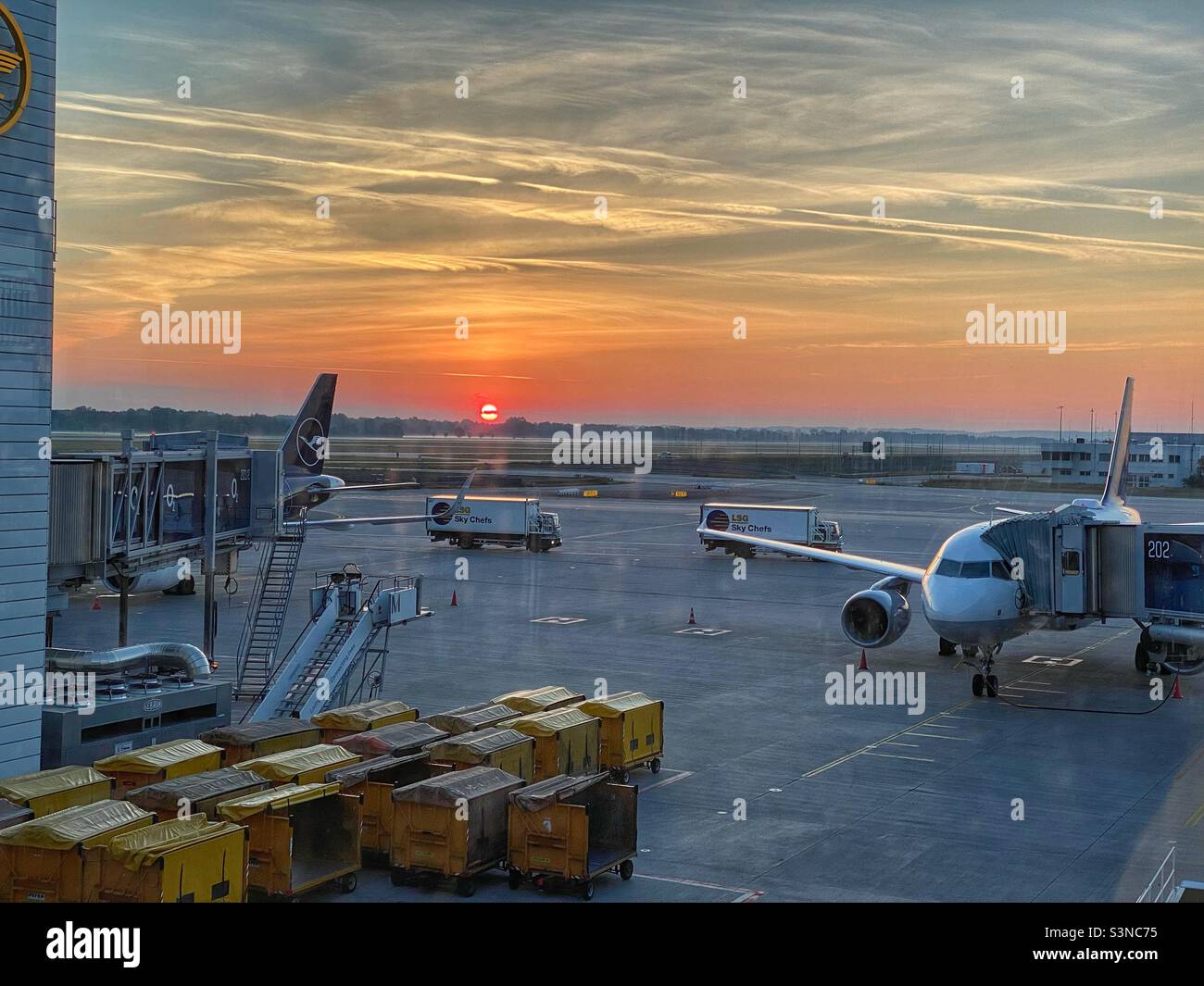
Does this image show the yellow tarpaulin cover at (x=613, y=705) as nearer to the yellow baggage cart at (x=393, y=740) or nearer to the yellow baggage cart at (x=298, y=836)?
the yellow baggage cart at (x=393, y=740)

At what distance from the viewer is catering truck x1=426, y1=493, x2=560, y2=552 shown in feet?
259

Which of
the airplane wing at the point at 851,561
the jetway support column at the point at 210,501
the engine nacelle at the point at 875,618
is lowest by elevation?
the engine nacelle at the point at 875,618

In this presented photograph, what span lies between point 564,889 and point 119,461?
16.1 meters

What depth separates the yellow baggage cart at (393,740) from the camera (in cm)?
2447

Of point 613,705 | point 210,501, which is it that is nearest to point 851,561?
point 613,705

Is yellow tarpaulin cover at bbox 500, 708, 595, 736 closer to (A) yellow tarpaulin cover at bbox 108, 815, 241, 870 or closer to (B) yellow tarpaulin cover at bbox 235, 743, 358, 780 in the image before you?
(B) yellow tarpaulin cover at bbox 235, 743, 358, 780

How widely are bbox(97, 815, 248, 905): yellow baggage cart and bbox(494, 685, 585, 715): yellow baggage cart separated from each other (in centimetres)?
1017

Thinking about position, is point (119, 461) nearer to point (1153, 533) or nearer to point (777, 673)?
point (777, 673)

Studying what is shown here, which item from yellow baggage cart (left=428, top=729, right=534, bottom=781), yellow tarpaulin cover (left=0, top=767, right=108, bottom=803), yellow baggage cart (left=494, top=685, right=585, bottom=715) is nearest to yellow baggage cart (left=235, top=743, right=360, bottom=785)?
yellow baggage cart (left=428, top=729, right=534, bottom=781)

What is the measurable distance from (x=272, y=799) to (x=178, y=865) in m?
2.53

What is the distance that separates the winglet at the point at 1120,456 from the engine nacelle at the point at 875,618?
10.2 meters

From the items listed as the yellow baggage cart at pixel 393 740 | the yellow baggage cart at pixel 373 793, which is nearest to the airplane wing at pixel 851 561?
the yellow baggage cart at pixel 393 740

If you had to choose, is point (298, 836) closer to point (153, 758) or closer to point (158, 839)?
point (158, 839)
